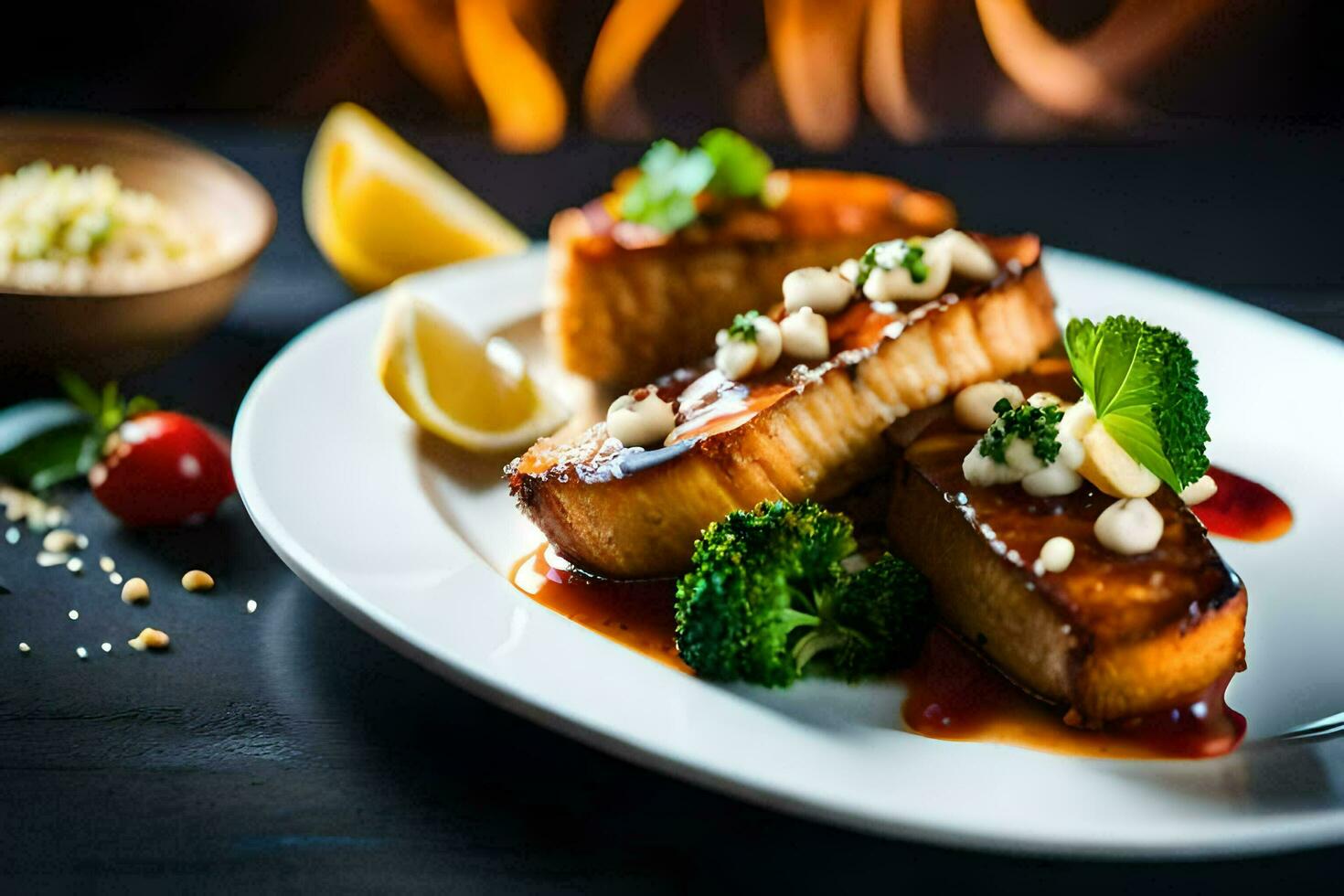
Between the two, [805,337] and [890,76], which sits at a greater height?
[805,337]

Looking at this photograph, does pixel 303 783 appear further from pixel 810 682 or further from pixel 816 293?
pixel 816 293

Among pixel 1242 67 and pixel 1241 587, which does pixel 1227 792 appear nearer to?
pixel 1241 587

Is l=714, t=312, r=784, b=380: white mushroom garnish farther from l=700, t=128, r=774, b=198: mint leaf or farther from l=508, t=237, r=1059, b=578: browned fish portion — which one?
l=700, t=128, r=774, b=198: mint leaf

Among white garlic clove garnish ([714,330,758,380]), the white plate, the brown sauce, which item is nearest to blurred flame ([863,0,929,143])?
the white plate

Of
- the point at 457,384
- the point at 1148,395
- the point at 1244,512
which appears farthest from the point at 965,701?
the point at 457,384

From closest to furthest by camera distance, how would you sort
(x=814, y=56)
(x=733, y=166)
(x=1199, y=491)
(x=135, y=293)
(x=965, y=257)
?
(x=1199, y=491), (x=965, y=257), (x=135, y=293), (x=733, y=166), (x=814, y=56)

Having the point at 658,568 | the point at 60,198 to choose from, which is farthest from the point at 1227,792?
the point at 60,198

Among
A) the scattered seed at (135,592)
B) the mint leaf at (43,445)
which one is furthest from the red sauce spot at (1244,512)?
the mint leaf at (43,445)
